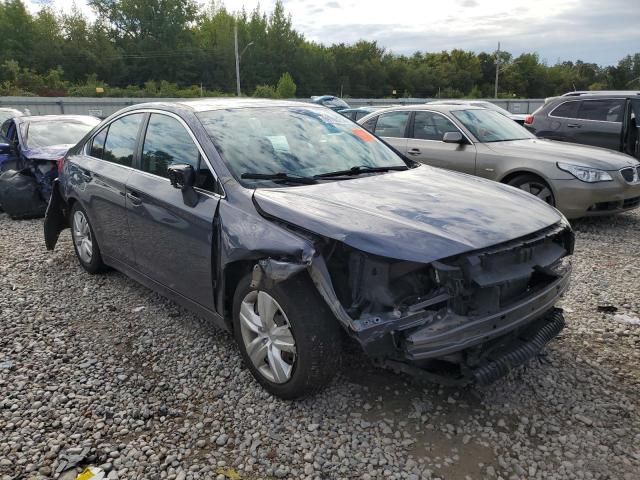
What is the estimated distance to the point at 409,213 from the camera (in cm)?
279

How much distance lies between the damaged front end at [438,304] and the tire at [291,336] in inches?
5.2

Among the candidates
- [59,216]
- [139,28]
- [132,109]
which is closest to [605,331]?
[132,109]

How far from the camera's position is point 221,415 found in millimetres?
2867

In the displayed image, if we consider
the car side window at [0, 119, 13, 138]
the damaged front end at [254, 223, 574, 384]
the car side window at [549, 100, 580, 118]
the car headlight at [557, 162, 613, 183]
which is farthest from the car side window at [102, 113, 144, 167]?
the car side window at [549, 100, 580, 118]

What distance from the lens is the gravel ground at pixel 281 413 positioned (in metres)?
2.47

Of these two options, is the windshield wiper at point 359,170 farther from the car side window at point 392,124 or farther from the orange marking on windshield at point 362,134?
the car side window at point 392,124

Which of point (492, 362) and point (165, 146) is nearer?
point (492, 362)

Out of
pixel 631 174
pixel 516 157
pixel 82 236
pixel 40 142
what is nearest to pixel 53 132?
pixel 40 142

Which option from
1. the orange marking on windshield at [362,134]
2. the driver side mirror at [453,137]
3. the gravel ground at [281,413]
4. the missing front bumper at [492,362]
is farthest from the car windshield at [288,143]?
the driver side mirror at [453,137]

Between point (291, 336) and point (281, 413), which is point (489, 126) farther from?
point (281, 413)

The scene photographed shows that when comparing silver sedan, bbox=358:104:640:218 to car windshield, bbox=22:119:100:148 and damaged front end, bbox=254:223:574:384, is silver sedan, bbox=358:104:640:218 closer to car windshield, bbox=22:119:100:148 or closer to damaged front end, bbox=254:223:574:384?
damaged front end, bbox=254:223:574:384

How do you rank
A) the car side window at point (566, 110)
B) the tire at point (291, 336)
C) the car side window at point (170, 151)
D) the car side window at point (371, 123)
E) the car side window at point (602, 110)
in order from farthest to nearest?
the car side window at point (566, 110)
the car side window at point (602, 110)
the car side window at point (371, 123)
the car side window at point (170, 151)
the tire at point (291, 336)

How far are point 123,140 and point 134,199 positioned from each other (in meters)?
0.75

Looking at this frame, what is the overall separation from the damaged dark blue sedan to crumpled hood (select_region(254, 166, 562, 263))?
11 mm
